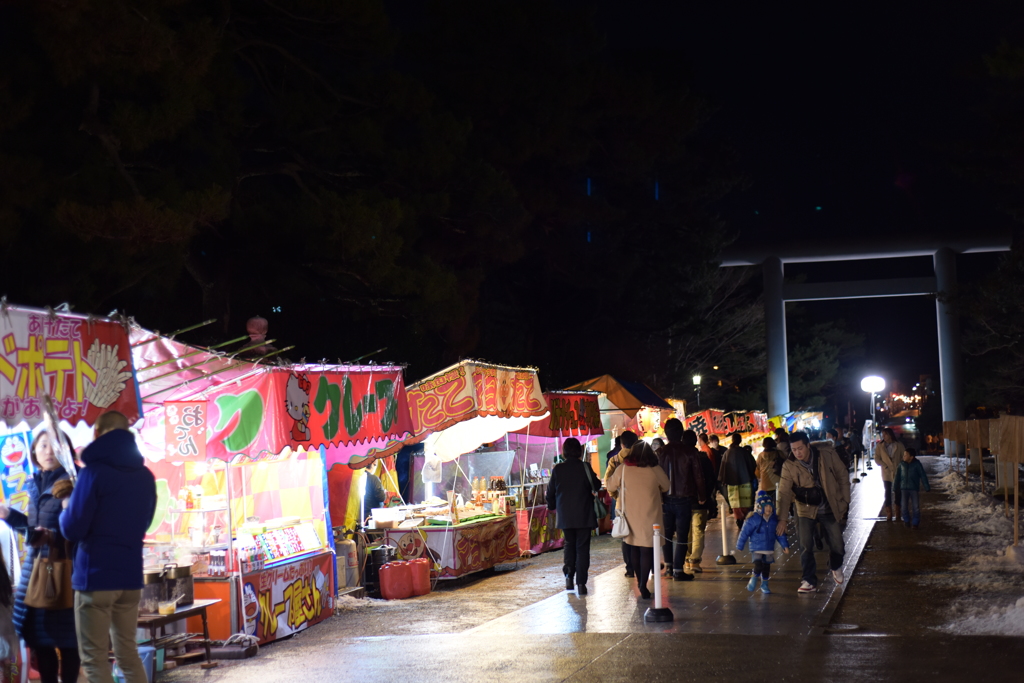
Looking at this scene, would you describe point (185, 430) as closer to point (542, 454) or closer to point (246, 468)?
point (246, 468)

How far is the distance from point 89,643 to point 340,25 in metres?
12.7

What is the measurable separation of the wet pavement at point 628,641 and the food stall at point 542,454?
10.9 feet

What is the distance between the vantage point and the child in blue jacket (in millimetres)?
10523

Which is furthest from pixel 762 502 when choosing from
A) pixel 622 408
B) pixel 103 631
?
pixel 622 408

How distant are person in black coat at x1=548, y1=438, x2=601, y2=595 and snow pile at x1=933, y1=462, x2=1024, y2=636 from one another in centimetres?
376

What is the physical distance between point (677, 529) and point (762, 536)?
1.44m

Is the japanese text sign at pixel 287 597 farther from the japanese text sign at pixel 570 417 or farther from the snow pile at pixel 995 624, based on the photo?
the japanese text sign at pixel 570 417

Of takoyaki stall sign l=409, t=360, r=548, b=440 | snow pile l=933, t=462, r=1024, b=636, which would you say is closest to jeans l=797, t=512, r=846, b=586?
snow pile l=933, t=462, r=1024, b=636

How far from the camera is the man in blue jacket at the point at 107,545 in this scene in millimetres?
5609

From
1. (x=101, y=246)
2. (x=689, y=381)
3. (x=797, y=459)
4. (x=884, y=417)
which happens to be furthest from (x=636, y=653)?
(x=884, y=417)

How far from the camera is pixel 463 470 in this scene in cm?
1591

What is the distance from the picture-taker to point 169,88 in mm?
13109

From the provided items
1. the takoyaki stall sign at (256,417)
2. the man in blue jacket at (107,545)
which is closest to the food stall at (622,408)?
the takoyaki stall sign at (256,417)

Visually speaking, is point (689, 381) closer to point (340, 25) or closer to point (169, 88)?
point (340, 25)
